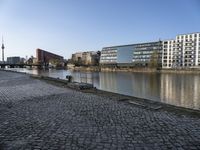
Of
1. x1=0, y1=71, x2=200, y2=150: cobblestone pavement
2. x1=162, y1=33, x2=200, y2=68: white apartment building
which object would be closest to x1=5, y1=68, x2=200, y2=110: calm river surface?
x1=0, y1=71, x2=200, y2=150: cobblestone pavement

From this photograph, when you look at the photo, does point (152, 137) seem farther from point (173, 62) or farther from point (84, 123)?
point (173, 62)

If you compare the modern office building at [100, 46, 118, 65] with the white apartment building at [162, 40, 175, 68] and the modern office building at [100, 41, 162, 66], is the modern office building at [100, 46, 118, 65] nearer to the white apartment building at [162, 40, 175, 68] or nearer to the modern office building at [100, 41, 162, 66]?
the modern office building at [100, 41, 162, 66]

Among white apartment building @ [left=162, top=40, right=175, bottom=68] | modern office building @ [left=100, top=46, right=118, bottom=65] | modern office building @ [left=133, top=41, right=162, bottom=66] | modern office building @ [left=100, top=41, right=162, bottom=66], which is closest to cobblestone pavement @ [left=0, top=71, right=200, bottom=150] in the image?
modern office building @ [left=133, top=41, right=162, bottom=66]

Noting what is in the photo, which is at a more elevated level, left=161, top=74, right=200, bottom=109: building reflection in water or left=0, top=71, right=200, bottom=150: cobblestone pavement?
left=0, top=71, right=200, bottom=150: cobblestone pavement

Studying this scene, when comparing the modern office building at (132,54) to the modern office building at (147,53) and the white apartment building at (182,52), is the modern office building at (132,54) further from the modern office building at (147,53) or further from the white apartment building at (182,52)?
the white apartment building at (182,52)

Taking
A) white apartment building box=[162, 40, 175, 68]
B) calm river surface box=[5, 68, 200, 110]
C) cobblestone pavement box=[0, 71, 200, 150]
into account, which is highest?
white apartment building box=[162, 40, 175, 68]

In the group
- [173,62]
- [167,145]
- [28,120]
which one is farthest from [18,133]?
[173,62]

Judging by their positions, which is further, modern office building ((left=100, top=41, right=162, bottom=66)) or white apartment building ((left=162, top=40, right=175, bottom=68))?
modern office building ((left=100, top=41, right=162, bottom=66))

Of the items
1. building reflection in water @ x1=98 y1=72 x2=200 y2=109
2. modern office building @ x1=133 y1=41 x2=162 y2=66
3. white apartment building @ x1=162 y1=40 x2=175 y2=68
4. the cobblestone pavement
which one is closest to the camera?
the cobblestone pavement

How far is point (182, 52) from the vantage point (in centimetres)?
13212

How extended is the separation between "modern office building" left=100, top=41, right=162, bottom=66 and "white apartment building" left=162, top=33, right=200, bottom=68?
228 inches

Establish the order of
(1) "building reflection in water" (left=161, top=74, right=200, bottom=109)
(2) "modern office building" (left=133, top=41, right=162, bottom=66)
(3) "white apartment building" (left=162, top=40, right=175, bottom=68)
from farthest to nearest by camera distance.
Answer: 1. (2) "modern office building" (left=133, top=41, right=162, bottom=66)
2. (3) "white apartment building" (left=162, top=40, right=175, bottom=68)
3. (1) "building reflection in water" (left=161, top=74, right=200, bottom=109)

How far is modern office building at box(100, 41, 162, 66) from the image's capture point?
Answer: 482 ft

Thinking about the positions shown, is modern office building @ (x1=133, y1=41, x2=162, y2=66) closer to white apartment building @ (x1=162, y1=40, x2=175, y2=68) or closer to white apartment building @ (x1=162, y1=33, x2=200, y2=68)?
white apartment building @ (x1=162, y1=40, x2=175, y2=68)
